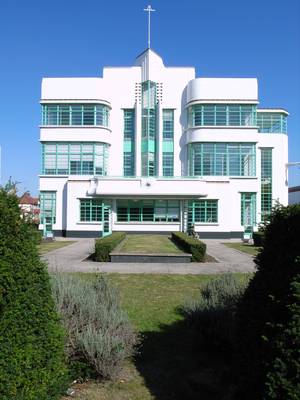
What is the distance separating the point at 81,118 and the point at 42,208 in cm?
926

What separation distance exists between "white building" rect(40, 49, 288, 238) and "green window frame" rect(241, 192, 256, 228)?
94 millimetres

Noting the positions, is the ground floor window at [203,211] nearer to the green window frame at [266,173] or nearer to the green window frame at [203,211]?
the green window frame at [203,211]

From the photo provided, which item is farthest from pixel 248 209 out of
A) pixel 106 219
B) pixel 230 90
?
pixel 106 219

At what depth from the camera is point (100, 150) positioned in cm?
4106

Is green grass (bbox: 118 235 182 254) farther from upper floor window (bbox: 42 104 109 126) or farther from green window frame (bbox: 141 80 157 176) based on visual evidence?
upper floor window (bbox: 42 104 109 126)

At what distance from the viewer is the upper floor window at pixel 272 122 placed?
48.1 meters

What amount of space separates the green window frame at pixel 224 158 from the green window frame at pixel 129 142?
7032 mm

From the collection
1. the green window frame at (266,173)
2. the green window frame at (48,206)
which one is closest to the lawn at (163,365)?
the green window frame at (48,206)

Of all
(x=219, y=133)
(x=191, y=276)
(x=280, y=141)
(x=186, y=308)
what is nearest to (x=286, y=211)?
(x=186, y=308)

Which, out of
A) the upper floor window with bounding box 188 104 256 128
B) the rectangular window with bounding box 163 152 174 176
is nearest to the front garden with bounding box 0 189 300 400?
the upper floor window with bounding box 188 104 256 128

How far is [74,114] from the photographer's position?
40969 mm

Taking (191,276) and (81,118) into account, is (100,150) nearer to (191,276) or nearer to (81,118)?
(81,118)

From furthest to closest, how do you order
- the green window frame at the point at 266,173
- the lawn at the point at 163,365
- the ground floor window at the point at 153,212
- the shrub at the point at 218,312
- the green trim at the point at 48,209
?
the green window frame at the point at 266,173, the green trim at the point at 48,209, the ground floor window at the point at 153,212, the shrub at the point at 218,312, the lawn at the point at 163,365

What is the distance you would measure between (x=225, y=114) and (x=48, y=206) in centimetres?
1864
